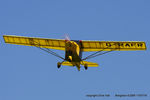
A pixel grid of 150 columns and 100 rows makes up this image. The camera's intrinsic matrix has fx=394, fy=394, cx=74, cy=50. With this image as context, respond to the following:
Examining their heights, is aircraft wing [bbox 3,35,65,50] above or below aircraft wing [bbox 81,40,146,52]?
above

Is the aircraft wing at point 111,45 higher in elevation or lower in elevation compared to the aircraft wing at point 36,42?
lower

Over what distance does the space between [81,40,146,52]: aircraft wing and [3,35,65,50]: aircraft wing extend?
8.73ft

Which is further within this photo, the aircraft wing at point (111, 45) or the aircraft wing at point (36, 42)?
the aircraft wing at point (36, 42)

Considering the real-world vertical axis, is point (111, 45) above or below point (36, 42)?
below

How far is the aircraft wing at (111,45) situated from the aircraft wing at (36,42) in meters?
2.66

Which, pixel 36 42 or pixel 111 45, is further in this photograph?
pixel 36 42

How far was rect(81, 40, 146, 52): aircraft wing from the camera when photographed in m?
41.3

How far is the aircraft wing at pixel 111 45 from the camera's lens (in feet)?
135

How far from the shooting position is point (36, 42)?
141 feet

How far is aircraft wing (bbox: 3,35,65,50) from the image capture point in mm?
42500

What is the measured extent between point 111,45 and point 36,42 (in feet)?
26.7

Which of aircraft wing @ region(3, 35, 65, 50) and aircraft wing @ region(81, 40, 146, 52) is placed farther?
aircraft wing @ region(3, 35, 65, 50)

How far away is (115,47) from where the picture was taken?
4206 centimetres

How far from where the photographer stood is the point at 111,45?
41938 mm
